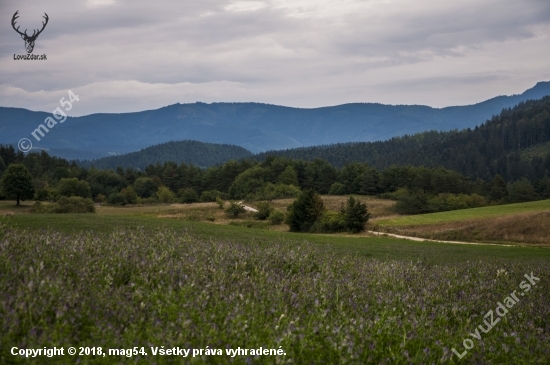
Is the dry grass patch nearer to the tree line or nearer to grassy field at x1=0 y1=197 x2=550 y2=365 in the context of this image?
grassy field at x1=0 y1=197 x2=550 y2=365

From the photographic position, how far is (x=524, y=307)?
39.0ft

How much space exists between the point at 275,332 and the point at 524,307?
7.43 metres

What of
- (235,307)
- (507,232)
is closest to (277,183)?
(507,232)

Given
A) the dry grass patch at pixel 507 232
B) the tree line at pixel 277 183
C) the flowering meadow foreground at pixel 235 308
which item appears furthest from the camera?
the tree line at pixel 277 183

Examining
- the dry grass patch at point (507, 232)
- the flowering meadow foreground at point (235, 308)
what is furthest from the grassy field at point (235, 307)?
the dry grass patch at point (507, 232)

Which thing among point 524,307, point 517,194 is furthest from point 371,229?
point 517,194

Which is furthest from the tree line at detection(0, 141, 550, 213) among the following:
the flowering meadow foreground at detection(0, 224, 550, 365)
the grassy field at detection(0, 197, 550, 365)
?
the flowering meadow foreground at detection(0, 224, 550, 365)

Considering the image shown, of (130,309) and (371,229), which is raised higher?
(130,309)

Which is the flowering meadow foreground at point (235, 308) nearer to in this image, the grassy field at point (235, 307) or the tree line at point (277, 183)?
the grassy field at point (235, 307)

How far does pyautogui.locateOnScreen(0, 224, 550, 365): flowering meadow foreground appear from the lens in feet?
Result: 22.6

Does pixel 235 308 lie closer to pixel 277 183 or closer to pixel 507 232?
pixel 507 232

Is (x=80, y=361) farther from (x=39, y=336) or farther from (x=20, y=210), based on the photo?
(x=20, y=210)

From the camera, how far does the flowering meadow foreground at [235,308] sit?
688cm

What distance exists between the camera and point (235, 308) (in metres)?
8.10
